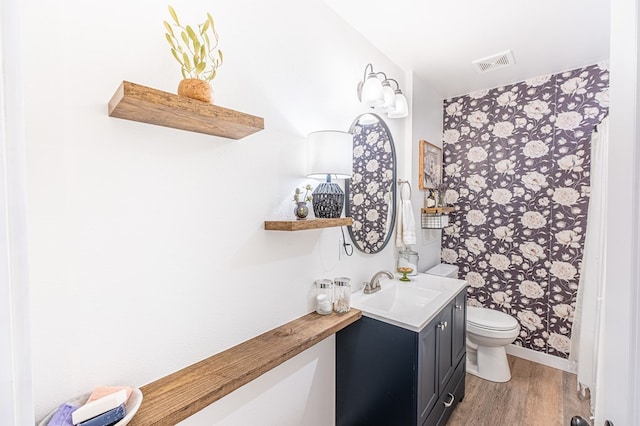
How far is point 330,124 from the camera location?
5.65 feet

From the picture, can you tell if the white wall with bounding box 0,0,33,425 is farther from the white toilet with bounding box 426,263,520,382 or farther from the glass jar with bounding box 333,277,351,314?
the white toilet with bounding box 426,263,520,382

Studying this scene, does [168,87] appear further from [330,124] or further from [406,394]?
[406,394]

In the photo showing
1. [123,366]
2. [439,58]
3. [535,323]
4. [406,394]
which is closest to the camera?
[123,366]

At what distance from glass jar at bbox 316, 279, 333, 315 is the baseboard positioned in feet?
7.39

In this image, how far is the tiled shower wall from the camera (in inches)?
96.3

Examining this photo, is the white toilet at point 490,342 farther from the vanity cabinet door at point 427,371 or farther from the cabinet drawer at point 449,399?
the vanity cabinet door at point 427,371

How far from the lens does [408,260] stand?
235cm

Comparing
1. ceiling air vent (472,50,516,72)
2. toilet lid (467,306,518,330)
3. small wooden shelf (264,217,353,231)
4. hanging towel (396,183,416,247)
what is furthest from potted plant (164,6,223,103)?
toilet lid (467,306,518,330)

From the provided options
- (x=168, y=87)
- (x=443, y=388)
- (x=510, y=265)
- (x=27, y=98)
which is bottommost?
(x=443, y=388)

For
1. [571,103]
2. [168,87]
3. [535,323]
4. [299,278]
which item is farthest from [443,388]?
[571,103]

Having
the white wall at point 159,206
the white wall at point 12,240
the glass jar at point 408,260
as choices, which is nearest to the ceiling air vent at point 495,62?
the white wall at point 159,206

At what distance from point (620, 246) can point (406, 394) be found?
1231mm

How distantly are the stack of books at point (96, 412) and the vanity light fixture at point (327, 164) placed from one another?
994mm

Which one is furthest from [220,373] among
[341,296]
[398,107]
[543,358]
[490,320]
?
[543,358]
